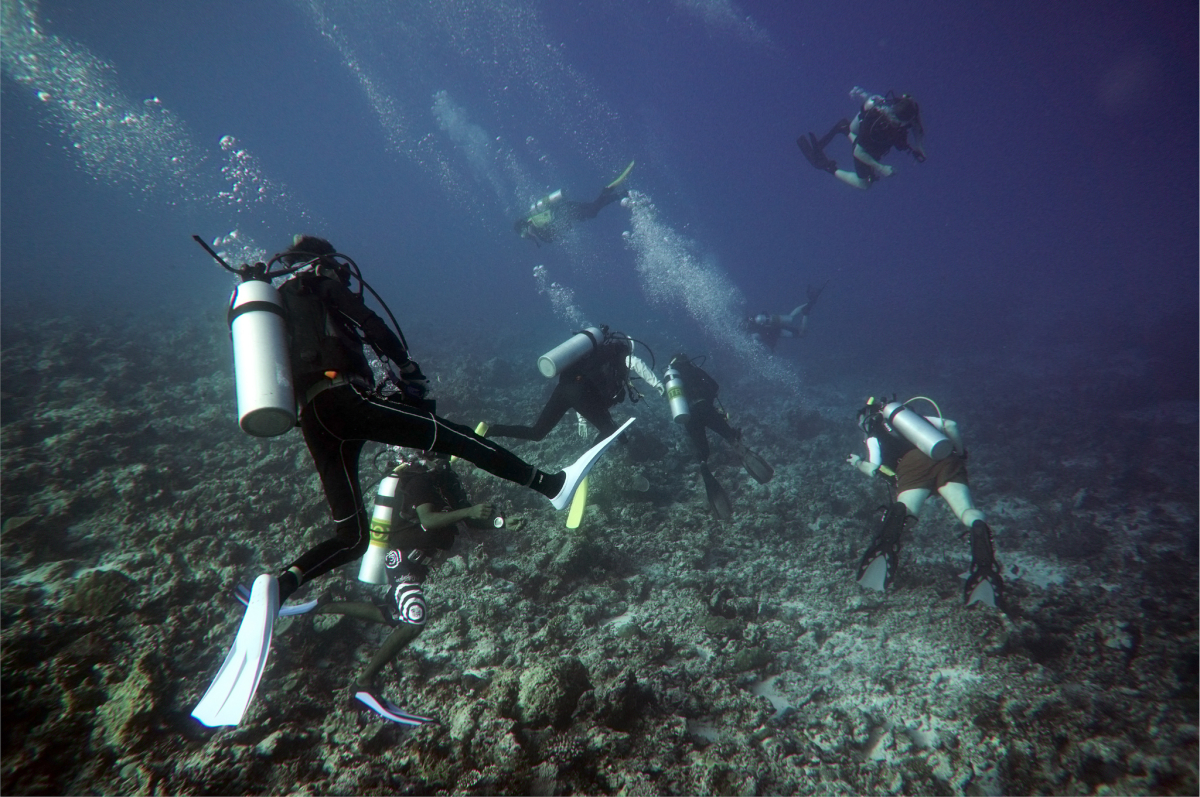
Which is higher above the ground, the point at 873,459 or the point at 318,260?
the point at 318,260

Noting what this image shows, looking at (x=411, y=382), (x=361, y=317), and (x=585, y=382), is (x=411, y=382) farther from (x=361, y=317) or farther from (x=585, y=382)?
(x=585, y=382)

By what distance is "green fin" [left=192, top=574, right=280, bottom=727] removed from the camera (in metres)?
2.44

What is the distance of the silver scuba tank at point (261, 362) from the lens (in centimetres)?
243

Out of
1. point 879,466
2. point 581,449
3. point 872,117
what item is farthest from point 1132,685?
point 872,117

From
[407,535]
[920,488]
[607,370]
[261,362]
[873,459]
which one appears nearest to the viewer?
[261,362]

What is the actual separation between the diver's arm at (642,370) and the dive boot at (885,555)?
366cm

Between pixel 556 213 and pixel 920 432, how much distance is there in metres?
18.7

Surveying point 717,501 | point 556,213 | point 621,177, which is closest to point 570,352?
point 717,501

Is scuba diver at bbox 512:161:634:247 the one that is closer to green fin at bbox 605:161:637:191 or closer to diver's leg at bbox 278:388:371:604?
green fin at bbox 605:161:637:191

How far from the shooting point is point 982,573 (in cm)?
486

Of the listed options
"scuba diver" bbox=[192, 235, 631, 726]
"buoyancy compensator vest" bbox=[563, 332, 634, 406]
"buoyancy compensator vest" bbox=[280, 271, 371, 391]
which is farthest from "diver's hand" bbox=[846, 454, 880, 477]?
"buoyancy compensator vest" bbox=[280, 271, 371, 391]

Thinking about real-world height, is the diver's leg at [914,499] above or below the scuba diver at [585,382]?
below

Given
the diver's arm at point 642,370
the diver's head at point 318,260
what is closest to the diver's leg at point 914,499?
the diver's arm at point 642,370

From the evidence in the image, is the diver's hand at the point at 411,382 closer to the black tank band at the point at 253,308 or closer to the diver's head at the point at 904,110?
the black tank band at the point at 253,308
